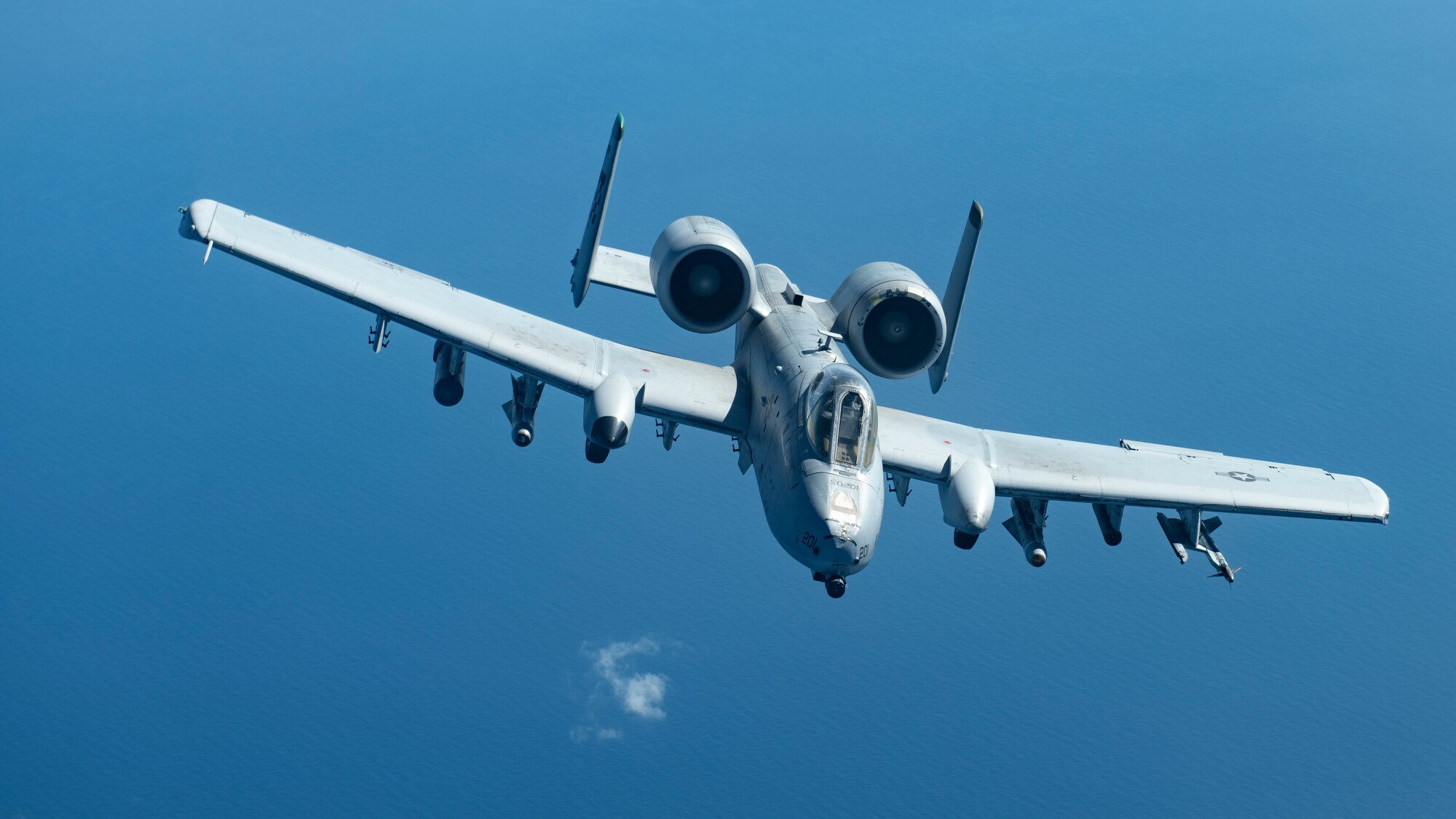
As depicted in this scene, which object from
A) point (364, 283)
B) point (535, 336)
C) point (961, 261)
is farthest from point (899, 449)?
point (364, 283)

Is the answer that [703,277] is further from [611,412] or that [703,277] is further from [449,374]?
[449,374]

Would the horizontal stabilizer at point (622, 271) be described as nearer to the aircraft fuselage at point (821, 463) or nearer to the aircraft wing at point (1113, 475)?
the aircraft fuselage at point (821, 463)

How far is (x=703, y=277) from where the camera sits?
110 feet

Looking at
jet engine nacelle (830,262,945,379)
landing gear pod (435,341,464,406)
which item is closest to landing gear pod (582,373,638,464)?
landing gear pod (435,341,464,406)

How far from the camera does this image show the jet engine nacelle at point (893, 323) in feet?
108

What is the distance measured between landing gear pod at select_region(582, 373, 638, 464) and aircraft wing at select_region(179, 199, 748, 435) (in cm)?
48

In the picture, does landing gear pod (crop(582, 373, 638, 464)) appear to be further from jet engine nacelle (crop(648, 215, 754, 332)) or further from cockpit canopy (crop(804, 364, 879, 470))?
cockpit canopy (crop(804, 364, 879, 470))

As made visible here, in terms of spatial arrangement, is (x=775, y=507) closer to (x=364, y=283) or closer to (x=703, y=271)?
(x=703, y=271)

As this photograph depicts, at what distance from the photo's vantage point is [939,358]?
114 feet

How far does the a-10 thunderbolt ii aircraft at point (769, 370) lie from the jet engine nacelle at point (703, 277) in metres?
0.04

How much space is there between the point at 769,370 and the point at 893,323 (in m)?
3.43

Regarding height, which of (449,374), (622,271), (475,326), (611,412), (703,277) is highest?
(622,271)

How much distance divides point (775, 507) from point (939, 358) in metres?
8.22

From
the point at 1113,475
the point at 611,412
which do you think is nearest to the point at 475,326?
the point at 611,412
